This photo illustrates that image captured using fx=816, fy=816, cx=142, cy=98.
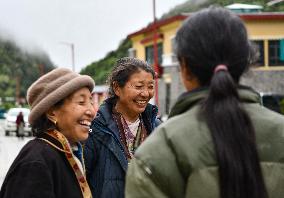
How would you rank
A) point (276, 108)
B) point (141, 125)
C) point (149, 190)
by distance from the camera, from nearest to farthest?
1. point (149, 190)
2. point (141, 125)
3. point (276, 108)

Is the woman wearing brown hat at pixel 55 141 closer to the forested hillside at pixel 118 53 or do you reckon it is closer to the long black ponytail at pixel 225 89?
the long black ponytail at pixel 225 89

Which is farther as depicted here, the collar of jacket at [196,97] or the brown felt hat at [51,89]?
the brown felt hat at [51,89]

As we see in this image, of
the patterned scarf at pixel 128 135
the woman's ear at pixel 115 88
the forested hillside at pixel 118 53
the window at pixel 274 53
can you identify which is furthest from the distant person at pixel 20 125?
the forested hillside at pixel 118 53

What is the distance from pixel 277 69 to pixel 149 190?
1619 inches

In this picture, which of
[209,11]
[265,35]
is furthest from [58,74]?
[265,35]

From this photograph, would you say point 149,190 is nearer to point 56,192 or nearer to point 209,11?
point 209,11

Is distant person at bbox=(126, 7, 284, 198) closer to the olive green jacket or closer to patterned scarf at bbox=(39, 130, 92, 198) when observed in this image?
the olive green jacket

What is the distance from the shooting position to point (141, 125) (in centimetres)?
487

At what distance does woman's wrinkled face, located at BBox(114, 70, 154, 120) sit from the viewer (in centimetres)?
488

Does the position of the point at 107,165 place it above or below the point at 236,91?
below

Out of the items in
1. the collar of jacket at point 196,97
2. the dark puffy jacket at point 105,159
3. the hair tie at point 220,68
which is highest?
the hair tie at point 220,68

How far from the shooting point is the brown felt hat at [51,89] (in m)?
3.74

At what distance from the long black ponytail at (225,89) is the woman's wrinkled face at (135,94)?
225 centimetres

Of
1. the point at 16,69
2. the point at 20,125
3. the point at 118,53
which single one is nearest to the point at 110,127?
the point at 20,125
